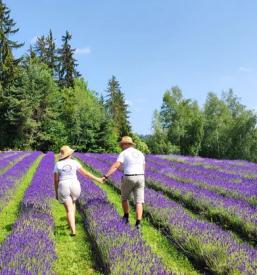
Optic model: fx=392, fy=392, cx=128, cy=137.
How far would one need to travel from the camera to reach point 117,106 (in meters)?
81.3

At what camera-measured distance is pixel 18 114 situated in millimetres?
46875

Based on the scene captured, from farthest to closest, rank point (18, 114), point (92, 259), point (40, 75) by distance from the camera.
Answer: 1. point (40, 75)
2. point (18, 114)
3. point (92, 259)

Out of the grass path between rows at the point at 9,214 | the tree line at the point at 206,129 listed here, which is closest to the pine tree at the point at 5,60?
the tree line at the point at 206,129

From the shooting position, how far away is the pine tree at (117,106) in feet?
257

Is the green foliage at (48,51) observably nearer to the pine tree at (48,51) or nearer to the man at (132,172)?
the pine tree at (48,51)

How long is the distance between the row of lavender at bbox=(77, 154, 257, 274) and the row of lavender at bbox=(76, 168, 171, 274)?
0.90 meters

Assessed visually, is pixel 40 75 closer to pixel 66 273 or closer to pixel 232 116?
pixel 232 116

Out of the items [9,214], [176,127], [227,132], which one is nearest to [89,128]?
[176,127]

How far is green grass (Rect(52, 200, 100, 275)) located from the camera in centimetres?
635

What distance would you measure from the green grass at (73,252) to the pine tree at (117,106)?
65792 millimetres

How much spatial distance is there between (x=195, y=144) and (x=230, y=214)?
159ft

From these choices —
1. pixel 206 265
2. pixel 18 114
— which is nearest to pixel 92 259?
pixel 206 265

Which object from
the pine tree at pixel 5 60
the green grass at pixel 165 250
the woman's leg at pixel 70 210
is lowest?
the green grass at pixel 165 250

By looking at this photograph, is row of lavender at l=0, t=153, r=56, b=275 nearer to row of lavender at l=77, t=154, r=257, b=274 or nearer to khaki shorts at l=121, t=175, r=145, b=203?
khaki shorts at l=121, t=175, r=145, b=203
